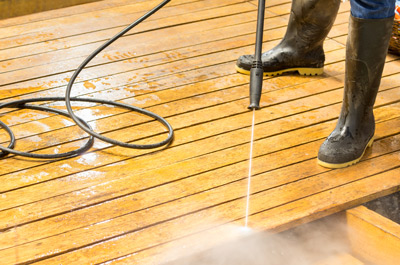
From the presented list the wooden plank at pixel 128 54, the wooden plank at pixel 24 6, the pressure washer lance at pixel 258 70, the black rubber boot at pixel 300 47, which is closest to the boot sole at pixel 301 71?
the black rubber boot at pixel 300 47

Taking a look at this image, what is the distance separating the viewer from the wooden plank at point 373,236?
73.4 inches

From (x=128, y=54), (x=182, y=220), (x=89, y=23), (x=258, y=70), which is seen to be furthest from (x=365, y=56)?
(x=89, y=23)

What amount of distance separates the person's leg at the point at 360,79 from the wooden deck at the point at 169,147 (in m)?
0.06

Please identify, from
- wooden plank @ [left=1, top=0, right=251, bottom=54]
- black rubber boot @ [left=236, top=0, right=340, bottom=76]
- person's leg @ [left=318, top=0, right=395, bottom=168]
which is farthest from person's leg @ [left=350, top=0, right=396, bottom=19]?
wooden plank @ [left=1, top=0, right=251, bottom=54]

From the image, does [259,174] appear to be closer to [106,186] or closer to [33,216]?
[106,186]

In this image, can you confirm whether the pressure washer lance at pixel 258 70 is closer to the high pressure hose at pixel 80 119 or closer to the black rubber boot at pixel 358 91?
the black rubber boot at pixel 358 91

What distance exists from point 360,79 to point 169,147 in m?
0.72

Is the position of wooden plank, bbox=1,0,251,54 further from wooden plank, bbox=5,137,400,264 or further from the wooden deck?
wooden plank, bbox=5,137,400,264

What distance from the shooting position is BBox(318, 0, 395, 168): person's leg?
203 cm

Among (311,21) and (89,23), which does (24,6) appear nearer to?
(89,23)

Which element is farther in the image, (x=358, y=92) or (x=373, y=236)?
(x=358, y=92)

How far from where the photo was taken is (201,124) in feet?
7.93

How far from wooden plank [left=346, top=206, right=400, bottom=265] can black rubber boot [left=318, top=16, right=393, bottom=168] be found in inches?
9.4

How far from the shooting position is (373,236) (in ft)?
6.23
